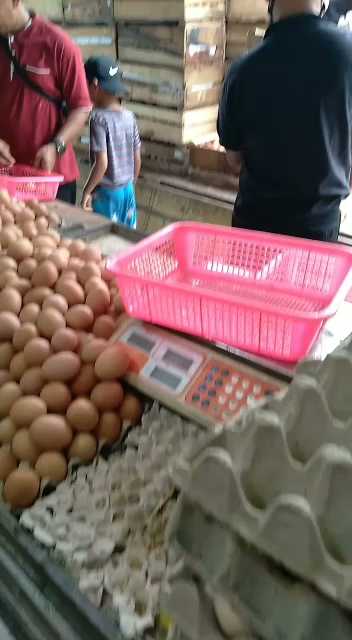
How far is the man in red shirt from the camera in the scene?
2344 millimetres

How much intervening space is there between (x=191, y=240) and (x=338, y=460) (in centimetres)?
87

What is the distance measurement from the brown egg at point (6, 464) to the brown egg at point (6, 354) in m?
0.21

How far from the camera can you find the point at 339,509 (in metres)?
0.52

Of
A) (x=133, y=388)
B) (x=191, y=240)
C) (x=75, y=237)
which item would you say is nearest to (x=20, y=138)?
(x=75, y=237)

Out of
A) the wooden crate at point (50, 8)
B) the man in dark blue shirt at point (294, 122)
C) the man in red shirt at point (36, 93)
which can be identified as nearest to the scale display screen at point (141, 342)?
the man in dark blue shirt at point (294, 122)

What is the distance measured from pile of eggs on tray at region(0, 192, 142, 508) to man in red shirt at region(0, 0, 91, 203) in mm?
1210

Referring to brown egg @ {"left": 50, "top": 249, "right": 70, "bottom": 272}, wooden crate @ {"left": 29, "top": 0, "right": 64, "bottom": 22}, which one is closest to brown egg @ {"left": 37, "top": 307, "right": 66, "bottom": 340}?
brown egg @ {"left": 50, "top": 249, "right": 70, "bottom": 272}

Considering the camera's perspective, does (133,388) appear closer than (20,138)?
Yes

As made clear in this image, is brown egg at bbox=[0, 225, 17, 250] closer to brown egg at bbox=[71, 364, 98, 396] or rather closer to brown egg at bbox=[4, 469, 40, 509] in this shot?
brown egg at bbox=[71, 364, 98, 396]

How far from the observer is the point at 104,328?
1134 mm

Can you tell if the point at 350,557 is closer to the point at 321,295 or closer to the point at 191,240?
the point at 321,295

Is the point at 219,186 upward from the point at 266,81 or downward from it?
downward

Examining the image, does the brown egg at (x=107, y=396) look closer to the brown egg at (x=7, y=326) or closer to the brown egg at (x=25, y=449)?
the brown egg at (x=25, y=449)

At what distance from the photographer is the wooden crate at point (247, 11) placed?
3148 millimetres
